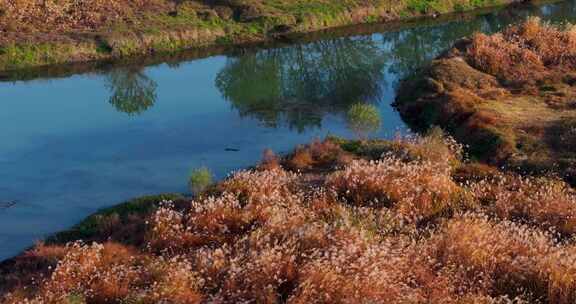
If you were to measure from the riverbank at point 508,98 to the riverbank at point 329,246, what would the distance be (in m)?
3.67

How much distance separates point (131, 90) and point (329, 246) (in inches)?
870

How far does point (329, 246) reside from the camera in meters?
12.6

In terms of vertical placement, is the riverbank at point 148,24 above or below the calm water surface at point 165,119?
above

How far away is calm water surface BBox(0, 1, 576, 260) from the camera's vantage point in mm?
21453

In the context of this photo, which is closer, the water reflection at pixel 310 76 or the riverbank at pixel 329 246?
the riverbank at pixel 329 246

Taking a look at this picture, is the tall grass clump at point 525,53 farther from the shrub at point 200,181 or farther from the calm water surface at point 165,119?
the shrub at point 200,181

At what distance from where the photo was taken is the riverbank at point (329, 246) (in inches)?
452

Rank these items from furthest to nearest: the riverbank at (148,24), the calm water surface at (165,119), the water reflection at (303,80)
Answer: the riverbank at (148,24)
the water reflection at (303,80)
the calm water surface at (165,119)

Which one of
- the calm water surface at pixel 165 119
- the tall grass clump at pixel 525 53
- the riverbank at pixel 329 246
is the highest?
the tall grass clump at pixel 525 53

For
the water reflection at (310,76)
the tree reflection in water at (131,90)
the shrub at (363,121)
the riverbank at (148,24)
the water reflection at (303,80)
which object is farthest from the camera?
the riverbank at (148,24)

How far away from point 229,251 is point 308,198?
4.04 m

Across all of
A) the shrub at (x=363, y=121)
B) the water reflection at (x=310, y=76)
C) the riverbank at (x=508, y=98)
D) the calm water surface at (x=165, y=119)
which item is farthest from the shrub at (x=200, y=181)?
the riverbank at (x=508, y=98)

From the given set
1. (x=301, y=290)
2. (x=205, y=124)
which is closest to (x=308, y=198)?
(x=301, y=290)

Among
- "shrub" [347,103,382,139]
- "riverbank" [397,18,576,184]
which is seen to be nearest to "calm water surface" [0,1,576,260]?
"shrub" [347,103,382,139]
